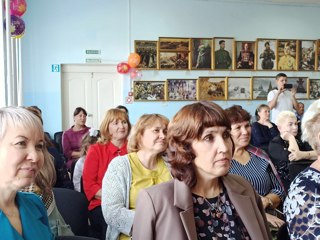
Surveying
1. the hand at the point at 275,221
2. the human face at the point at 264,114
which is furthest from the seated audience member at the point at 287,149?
the human face at the point at 264,114

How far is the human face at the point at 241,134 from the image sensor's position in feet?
9.46

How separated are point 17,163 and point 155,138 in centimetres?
146

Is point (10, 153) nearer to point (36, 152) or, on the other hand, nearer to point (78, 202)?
point (36, 152)

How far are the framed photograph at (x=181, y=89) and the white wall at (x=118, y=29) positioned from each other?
0.15 metres

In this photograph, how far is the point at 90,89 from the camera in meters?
8.52

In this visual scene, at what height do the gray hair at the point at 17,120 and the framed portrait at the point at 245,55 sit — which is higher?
the framed portrait at the point at 245,55

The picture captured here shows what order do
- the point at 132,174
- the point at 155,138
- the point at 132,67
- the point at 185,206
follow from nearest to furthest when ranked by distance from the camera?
the point at 185,206 < the point at 132,174 < the point at 155,138 < the point at 132,67

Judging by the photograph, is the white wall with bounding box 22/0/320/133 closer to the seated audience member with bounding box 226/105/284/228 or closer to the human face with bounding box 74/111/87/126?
the human face with bounding box 74/111/87/126

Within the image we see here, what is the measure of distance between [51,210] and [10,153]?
845mm

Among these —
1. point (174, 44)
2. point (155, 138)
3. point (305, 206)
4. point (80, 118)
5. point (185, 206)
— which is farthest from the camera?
point (174, 44)

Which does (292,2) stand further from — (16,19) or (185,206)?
(185,206)

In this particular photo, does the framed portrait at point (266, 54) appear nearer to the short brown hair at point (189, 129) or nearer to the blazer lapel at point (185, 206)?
the short brown hair at point (189, 129)

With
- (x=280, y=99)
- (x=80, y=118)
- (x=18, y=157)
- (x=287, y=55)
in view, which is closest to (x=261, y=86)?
(x=287, y=55)

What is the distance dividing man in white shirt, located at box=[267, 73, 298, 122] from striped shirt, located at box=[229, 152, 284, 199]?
15.7ft
